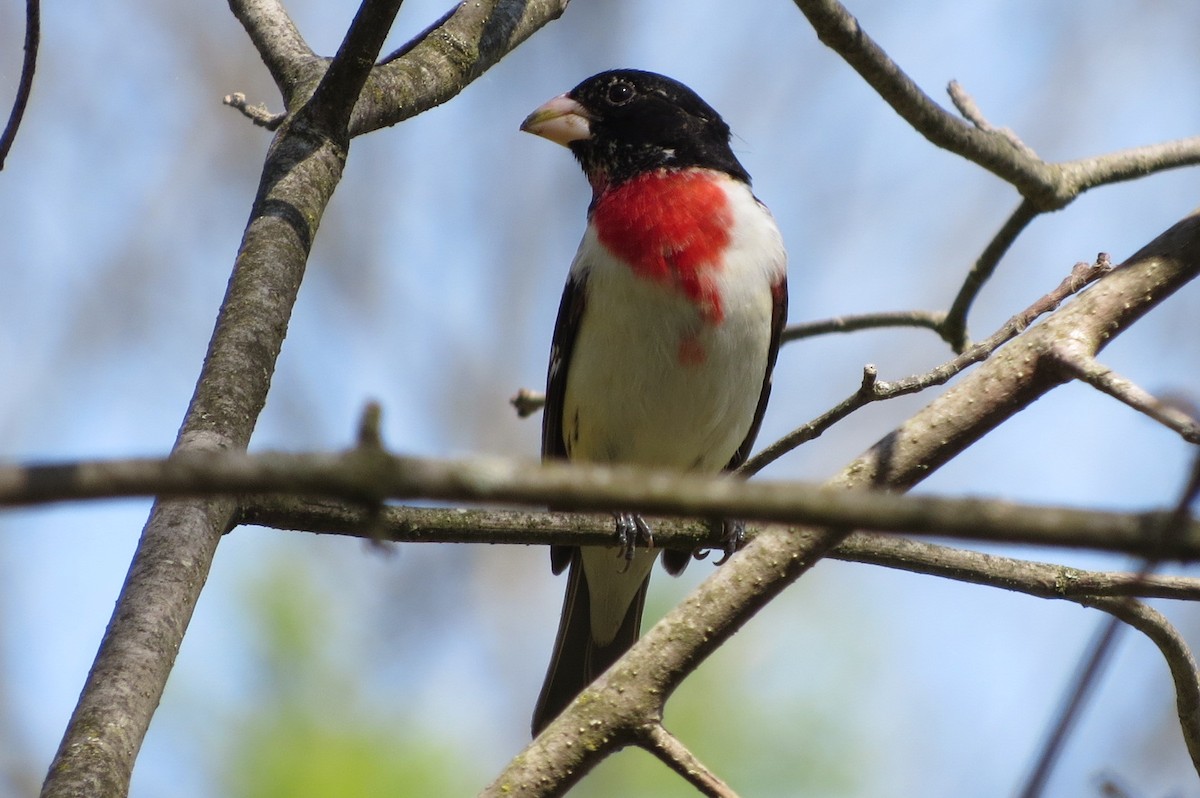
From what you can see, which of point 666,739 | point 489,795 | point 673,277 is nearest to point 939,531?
point 489,795

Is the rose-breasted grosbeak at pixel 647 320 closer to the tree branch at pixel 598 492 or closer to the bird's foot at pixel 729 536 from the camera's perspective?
the bird's foot at pixel 729 536

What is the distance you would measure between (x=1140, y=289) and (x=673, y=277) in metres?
2.25

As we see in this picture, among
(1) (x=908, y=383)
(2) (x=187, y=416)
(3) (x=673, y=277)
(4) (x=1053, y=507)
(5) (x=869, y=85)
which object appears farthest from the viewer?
(3) (x=673, y=277)

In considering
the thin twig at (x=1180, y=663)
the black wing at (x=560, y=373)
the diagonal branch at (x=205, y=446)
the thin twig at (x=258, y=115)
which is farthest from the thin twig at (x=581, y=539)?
the black wing at (x=560, y=373)

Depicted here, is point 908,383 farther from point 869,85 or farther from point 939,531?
point 939,531

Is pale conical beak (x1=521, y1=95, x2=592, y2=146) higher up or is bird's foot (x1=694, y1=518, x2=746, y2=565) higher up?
pale conical beak (x1=521, y1=95, x2=592, y2=146)

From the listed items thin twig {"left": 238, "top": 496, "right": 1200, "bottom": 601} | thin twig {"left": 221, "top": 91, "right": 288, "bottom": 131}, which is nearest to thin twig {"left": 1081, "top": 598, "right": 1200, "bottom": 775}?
thin twig {"left": 238, "top": 496, "right": 1200, "bottom": 601}

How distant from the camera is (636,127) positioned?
599 centimetres

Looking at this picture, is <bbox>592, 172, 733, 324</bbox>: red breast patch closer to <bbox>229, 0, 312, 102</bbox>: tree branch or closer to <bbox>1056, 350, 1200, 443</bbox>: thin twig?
<bbox>229, 0, 312, 102</bbox>: tree branch

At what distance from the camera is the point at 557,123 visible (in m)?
6.06

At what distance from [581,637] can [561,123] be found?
2.34 metres

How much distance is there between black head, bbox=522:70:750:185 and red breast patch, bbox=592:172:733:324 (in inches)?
8.9

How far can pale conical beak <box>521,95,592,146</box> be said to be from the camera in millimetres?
6043

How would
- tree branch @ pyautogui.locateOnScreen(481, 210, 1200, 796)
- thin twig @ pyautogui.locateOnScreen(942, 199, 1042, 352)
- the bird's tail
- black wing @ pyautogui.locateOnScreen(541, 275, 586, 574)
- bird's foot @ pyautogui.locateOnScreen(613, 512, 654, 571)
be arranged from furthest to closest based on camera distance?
1. the bird's tail
2. black wing @ pyautogui.locateOnScreen(541, 275, 586, 574)
3. thin twig @ pyautogui.locateOnScreen(942, 199, 1042, 352)
4. bird's foot @ pyautogui.locateOnScreen(613, 512, 654, 571)
5. tree branch @ pyautogui.locateOnScreen(481, 210, 1200, 796)
